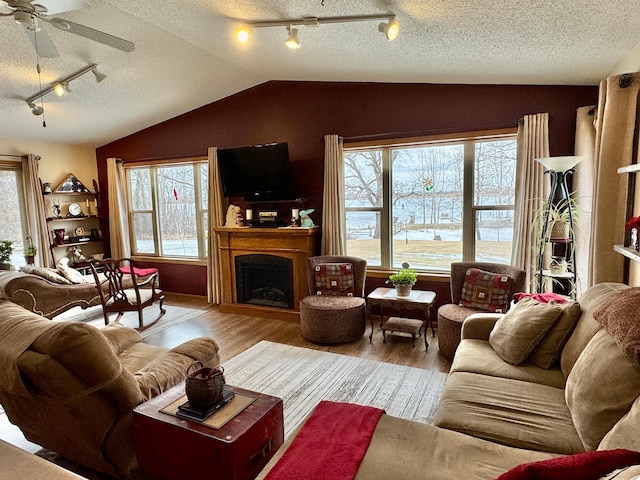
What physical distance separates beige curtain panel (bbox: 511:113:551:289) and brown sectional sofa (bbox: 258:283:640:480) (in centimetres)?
165

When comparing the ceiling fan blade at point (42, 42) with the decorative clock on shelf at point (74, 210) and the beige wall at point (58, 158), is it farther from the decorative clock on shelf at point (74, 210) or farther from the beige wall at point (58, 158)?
the decorative clock on shelf at point (74, 210)

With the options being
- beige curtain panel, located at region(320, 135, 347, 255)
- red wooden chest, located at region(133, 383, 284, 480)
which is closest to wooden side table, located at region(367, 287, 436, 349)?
beige curtain panel, located at region(320, 135, 347, 255)

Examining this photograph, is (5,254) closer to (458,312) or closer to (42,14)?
(42,14)

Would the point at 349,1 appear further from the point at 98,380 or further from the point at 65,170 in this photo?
the point at 65,170

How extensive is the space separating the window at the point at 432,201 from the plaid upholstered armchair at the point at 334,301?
545 mm

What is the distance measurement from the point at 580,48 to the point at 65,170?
6.89 metres

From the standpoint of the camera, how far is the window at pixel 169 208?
586cm

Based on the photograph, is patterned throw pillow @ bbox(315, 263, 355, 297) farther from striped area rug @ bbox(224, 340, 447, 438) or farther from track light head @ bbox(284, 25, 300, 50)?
track light head @ bbox(284, 25, 300, 50)

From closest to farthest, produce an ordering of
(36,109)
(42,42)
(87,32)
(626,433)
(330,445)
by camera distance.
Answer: (626,433) < (330,445) < (87,32) < (42,42) < (36,109)

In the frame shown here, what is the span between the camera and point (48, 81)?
4.00m

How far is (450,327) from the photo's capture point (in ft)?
11.0

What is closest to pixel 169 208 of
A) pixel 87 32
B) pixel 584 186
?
pixel 87 32

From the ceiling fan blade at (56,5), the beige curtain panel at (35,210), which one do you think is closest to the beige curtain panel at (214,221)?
the beige curtain panel at (35,210)

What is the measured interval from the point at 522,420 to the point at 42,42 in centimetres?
377
